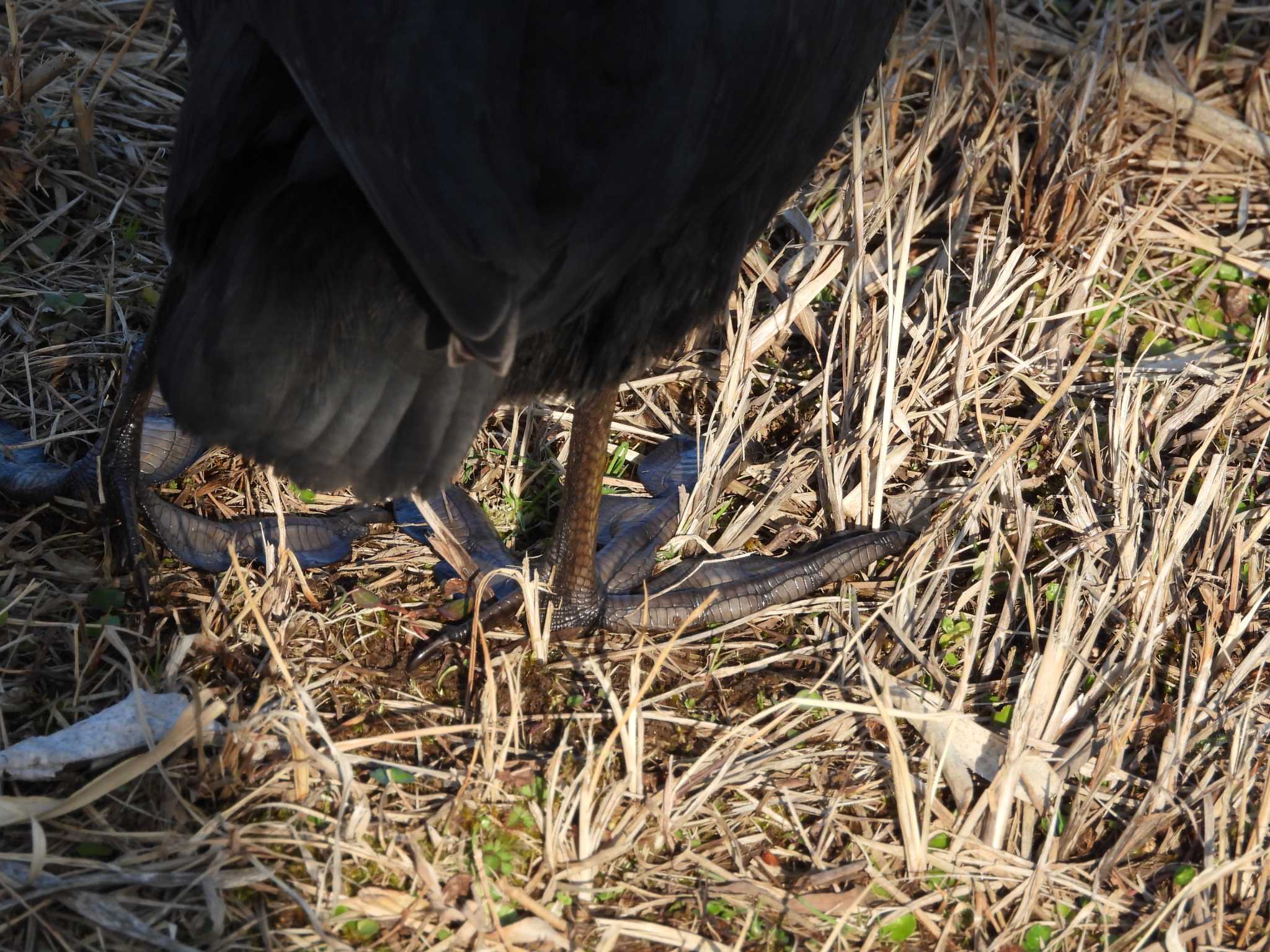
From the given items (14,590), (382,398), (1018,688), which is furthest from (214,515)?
(1018,688)

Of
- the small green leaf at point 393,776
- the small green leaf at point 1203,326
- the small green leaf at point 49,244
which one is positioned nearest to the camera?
the small green leaf at point 393,776

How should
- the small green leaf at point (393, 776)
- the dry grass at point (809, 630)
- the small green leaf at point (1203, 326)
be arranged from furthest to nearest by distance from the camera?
the small green leaf at point (1203, 326) → the small green leaf at point (393, 776) → the dry grass at point (809, 630)

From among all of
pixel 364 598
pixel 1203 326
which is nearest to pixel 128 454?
pixel 364 598

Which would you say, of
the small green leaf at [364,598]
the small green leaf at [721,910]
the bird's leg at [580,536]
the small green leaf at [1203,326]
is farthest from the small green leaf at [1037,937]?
the small green leaf at [1203,326]

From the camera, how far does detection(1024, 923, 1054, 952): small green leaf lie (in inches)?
78.1

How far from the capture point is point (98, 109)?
11.1ft

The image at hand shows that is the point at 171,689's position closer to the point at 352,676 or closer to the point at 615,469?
the point at 352,676

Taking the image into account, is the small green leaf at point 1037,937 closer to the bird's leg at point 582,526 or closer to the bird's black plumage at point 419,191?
the bird's leg at point 582,526

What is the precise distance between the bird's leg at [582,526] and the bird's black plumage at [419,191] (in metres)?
0.61

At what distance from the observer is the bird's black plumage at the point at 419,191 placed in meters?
1.59

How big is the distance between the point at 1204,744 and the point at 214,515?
74.6 inches

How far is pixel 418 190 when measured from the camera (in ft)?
5.14

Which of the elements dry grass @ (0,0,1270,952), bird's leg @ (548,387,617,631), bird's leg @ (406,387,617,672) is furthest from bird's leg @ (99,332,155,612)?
bird's leg @ (548,387,617,631)

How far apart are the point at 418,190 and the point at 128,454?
1.10 m
